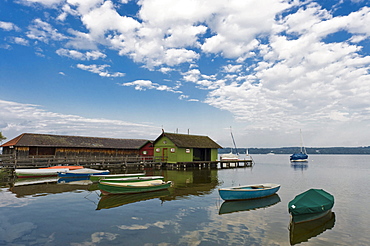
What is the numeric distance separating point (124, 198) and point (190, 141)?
30950 millimetres

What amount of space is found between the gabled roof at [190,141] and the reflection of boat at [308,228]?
32308mm

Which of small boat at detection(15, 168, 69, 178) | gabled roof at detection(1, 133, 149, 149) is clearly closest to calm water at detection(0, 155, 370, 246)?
small boat at detection(15, 168, 69, 178)

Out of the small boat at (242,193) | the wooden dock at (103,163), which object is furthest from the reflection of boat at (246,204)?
the wooden dock at (103,163)

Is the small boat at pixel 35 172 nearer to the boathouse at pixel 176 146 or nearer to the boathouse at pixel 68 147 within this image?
the boathouse at pixel 68 147

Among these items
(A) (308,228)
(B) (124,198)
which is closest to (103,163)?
(B) (124,198)

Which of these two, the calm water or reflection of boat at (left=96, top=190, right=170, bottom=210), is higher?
reflection of boat at (left=96, top=190, right=170, bottom=210)

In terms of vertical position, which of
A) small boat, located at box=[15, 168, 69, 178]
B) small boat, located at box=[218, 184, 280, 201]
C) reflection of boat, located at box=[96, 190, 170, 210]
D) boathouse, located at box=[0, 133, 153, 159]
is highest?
boathouse, located at box=[0, 133, 153, 159]

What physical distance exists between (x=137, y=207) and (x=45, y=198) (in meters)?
7.81

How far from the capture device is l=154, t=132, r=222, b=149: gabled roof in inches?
1827

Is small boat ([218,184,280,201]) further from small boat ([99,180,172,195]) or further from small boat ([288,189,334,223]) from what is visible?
small boat ([99,180,172,195])

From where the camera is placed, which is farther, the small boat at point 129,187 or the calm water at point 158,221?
the small boat at point 129,187

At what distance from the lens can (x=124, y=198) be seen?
19141 millimetres

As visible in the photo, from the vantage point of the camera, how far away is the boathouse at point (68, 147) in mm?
36534

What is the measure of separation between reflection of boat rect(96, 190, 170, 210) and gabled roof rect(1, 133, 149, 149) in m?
24.6
